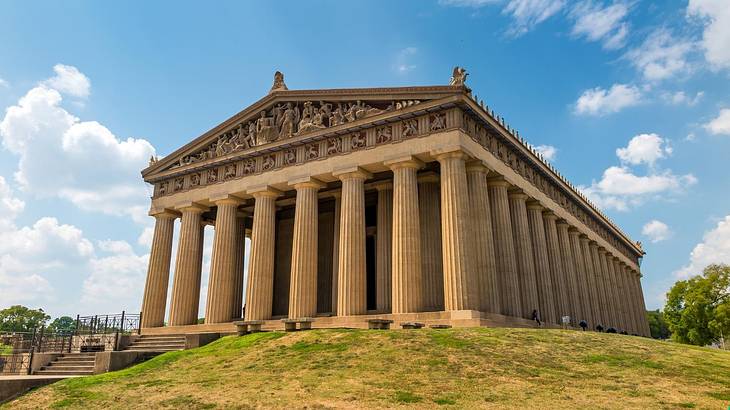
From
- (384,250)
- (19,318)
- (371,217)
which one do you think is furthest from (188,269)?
(19,318)

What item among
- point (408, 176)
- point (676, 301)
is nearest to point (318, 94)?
point (408, 176)

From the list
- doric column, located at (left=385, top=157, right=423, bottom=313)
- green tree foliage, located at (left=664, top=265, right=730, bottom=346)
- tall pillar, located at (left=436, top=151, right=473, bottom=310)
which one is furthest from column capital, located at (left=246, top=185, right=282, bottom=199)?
green tree foliage, located at (left=664, top=265, right=730, bottom=346)

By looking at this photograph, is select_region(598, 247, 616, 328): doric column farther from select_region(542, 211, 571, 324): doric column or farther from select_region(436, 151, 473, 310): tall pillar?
select_region(436, 151, 473, 310): tall pillar

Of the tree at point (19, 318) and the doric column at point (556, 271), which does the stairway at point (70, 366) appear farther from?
the tree at point (19, 318)

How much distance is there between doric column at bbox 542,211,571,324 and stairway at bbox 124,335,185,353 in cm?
2440

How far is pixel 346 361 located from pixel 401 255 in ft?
38.8

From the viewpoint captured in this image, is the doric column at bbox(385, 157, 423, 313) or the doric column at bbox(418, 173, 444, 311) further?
the doric column at bbox(418, 173, 444, 311)

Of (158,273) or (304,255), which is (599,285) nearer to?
(304,255)

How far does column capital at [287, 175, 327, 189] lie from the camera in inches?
1372

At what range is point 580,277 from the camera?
4519cm

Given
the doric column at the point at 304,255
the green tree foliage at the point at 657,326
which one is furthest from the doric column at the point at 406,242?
the green tree foliage at the point at 657,326

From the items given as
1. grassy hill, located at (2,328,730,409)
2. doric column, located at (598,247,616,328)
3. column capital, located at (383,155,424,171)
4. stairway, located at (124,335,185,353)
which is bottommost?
grassy hill, located at (2,328,730,409)

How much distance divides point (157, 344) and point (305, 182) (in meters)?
13.1

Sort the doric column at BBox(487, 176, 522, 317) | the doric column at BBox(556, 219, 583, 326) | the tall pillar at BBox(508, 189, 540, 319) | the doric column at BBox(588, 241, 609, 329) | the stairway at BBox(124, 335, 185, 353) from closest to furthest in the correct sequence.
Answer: the stairway at BBox(124, 335, 185, 353)
the doric column at BBox(487, 176, 522, 317)
the tall pillar at BBox(508, 189, 540, 319)
the doric column at BBox(556, 219, 583, 326)
the doric column at BBox(588, 241, 609, 329)
